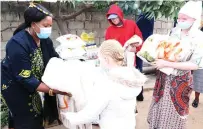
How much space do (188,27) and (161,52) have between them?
1.26ft

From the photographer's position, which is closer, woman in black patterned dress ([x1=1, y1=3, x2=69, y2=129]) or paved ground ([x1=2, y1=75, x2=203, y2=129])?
woman in black patterned dress ([x1=1, y1=3, x2=69, y2=129])

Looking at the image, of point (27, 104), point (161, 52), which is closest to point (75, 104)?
point (27, 104)

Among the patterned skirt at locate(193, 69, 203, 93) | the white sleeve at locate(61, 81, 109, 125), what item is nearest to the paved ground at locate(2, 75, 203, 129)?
the patterned skirt at locate(193, 69, 203, 93)

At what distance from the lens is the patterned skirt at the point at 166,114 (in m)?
2.51

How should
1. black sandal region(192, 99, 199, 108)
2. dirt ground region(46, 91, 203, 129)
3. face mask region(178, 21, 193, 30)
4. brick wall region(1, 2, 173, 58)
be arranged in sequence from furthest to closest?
black sandal region(192, 99, 199, 108) → brick wall region(1, 2, 173, 58) → dirt ground region(46, 91, 203, 129) → face mask region(178, 21, 193, 30)

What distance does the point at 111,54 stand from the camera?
165cm

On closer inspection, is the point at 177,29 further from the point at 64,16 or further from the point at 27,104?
the point at 64,16

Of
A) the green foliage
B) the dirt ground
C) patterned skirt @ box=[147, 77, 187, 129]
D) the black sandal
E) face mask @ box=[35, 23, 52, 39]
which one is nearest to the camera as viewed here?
face mask @ box=[35, 23, 52, 39]

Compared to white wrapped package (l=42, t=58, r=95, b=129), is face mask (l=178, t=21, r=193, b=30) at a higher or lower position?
higher

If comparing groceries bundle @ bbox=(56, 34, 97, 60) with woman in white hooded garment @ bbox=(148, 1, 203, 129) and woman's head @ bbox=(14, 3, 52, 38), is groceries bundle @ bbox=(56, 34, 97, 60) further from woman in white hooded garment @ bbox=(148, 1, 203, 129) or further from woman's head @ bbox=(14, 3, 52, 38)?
woman in white hooded garment @ bbox=(148, 1, 203, 129)

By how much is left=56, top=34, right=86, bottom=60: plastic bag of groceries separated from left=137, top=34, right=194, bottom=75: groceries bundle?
62cm

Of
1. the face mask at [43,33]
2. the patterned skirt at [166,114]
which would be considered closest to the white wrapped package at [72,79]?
the face mask at [43,33]

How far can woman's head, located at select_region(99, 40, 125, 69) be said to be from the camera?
1.65 metres

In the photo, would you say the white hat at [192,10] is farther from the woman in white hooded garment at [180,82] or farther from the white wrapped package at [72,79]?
the white wrapped package at [72,79]
